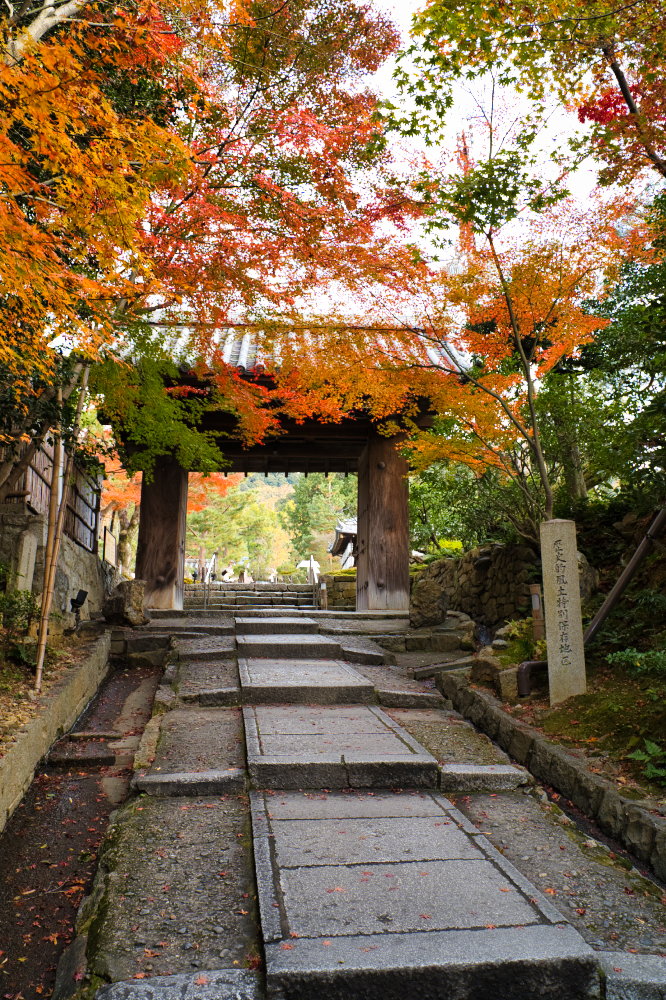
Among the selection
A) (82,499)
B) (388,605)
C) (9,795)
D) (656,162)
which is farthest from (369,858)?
(82,499)

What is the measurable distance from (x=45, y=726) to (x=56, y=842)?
3.95 ft

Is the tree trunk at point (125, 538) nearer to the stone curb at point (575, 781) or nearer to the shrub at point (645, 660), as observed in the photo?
the stone curb at point (575, 781)

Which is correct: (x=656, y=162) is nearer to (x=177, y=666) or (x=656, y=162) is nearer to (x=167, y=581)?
(x=177, y=666)

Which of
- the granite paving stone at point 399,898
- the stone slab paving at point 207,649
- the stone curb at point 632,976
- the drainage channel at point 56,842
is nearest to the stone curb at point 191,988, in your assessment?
the granite paving stone at point 399,898

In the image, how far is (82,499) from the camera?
1121 cm

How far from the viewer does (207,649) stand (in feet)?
24.4

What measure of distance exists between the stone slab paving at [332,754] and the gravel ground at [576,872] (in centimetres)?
43

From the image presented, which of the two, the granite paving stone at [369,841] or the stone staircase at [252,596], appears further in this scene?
the stone staircase at [252,596]

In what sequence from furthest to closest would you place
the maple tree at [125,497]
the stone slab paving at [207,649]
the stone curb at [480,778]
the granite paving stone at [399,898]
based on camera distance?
1. the maple tree at [125,497]
2. the stone slab paving at [207,649]
3. the stone curb at [480,778]
4. the granite paving stone at [399,898]

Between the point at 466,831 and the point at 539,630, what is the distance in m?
2.91

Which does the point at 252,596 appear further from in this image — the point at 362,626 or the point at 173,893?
the point at 173,893

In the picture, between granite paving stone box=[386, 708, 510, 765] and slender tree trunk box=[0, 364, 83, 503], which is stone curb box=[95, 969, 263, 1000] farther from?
slender tree trunk box=[0, 364, 83, 503]

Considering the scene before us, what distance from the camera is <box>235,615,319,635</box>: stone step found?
890 cm

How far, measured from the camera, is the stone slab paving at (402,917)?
7.08ft
